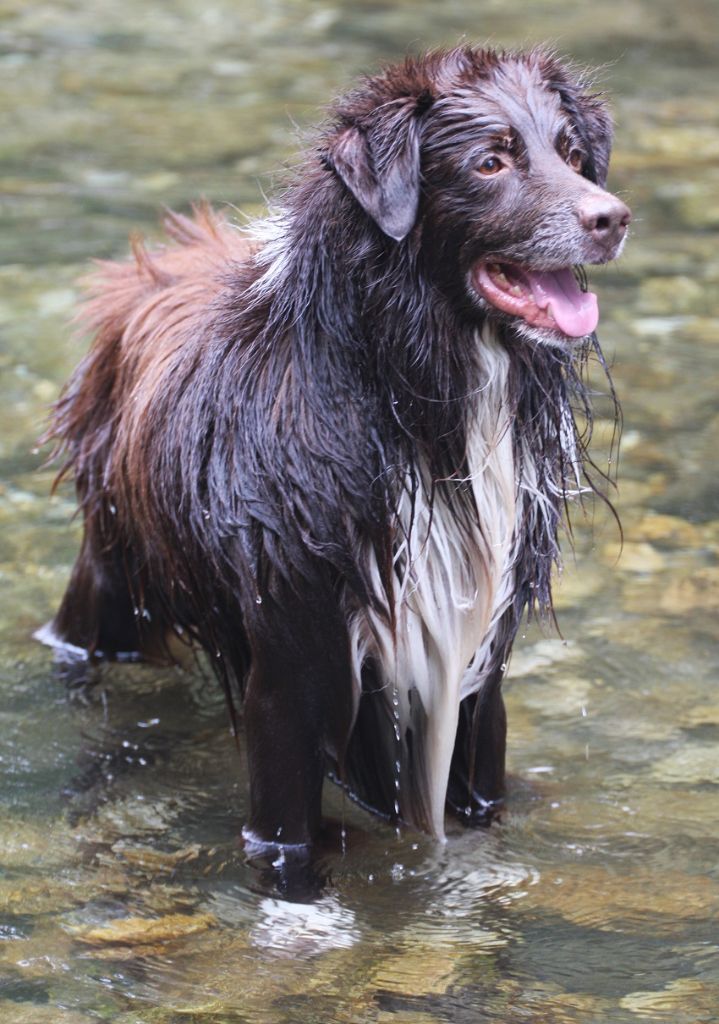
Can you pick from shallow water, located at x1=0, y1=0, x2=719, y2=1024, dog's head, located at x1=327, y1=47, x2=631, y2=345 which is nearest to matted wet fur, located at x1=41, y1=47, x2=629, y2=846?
dog's head, located at x1=327, y1=47, x2=631, y2=345

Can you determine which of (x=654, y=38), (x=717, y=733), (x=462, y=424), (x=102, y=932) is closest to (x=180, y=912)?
(x=102, y=932)

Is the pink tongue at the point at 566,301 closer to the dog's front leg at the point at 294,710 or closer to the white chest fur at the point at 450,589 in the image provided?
the white chest fur at the point at 450,589

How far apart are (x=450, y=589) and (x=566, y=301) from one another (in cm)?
79

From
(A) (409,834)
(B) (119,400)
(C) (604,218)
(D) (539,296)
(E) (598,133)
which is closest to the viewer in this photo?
(C) (604,218)

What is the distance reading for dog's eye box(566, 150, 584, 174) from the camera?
3879mm

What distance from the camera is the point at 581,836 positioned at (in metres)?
4.62

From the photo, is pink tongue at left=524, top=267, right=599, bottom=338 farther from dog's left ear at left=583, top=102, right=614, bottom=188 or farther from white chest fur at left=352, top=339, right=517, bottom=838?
dog's left ear at left=583, top=102, right=614, bottom=188

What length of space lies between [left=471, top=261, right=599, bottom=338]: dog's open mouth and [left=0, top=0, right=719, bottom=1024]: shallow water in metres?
0.96

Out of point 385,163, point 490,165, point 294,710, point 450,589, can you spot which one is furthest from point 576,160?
point 294,710

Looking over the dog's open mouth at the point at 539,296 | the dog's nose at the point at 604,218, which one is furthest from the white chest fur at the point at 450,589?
the dog's nose at the point at 604,218

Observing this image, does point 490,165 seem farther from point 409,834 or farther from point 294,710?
point 409,834

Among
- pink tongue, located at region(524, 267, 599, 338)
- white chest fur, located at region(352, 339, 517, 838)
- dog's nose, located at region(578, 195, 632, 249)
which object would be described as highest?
dog's nose, located at region(578, 195, 632, 249)

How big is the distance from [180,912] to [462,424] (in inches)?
57.5

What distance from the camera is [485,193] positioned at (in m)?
3.66
